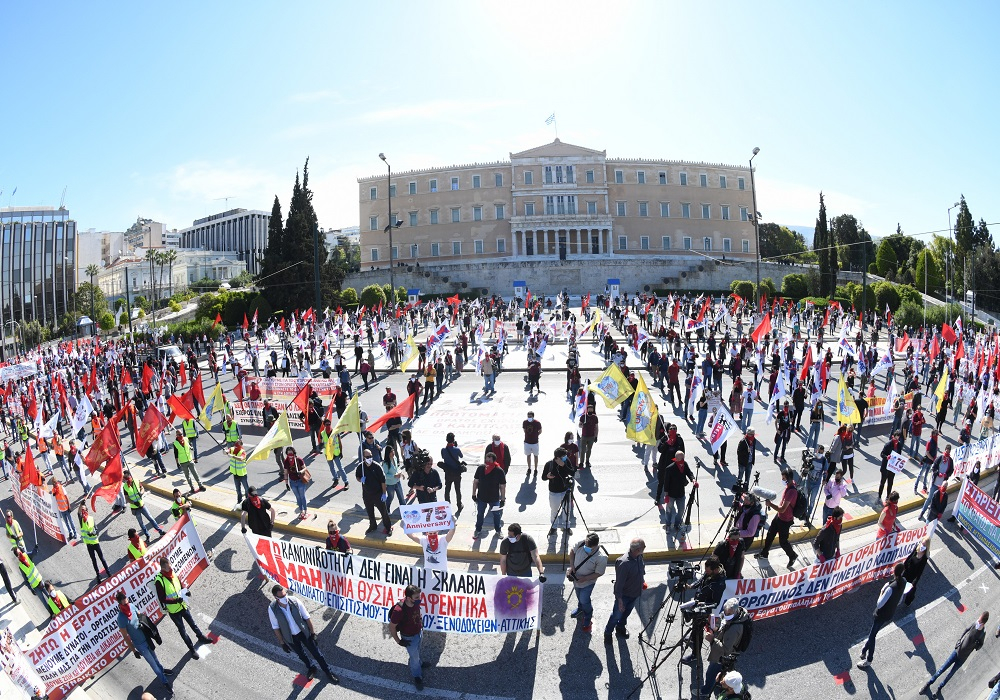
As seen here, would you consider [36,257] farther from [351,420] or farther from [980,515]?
[980,515]

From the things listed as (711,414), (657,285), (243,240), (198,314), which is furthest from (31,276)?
(711,414)

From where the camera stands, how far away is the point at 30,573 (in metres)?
9.69

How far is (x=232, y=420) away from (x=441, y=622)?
888 centimetres

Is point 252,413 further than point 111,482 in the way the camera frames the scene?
Yes

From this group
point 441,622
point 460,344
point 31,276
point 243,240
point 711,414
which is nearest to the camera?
point 441,622

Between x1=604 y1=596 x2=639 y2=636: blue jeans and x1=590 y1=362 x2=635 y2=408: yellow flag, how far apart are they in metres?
7.72

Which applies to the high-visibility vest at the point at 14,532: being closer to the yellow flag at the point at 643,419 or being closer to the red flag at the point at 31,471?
the red flag at the point at 31,471

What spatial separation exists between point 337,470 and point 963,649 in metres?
10.9

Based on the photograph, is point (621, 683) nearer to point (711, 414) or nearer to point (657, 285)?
point (711, 414)

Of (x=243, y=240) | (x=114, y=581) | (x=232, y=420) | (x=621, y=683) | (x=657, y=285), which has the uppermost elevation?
(x=243, y=240)

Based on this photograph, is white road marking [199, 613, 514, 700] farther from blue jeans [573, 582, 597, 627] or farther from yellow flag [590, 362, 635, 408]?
yellow flag [590, 362, 635, 408]

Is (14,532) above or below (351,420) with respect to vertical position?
below

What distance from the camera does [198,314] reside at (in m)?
49.5

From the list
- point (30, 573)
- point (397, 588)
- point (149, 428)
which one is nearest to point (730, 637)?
point (397, 588)
